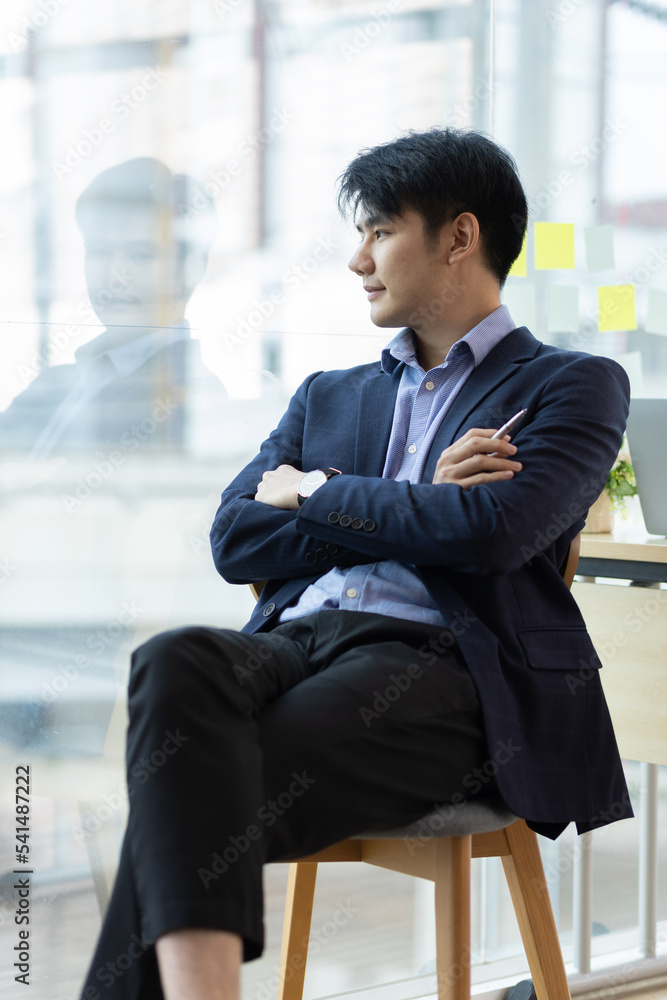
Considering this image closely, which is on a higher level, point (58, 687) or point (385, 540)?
point (385, 540)

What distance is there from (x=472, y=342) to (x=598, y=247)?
1019mm

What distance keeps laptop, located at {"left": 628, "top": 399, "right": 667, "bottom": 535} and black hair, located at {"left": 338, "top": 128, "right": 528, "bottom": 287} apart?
1.58 ft

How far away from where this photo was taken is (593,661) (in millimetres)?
1319

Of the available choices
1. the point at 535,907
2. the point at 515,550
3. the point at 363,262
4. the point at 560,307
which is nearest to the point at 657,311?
the point at 560,307

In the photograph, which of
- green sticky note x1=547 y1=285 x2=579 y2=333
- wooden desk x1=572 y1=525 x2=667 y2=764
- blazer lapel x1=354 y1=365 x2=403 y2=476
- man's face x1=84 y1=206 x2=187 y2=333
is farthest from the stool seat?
green sticky note x1=547 y1=285 x2=579 y2=333

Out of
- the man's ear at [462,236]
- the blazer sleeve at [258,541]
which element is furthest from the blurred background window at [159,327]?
the man's ear at [462,236]

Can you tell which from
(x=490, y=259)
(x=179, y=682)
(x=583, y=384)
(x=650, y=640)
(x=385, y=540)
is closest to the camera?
(x=179, y=682)

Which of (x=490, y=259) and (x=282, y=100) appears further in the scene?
(x=282, y=100)

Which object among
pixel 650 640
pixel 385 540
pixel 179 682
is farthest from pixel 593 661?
pixel 179 682

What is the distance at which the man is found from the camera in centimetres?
95

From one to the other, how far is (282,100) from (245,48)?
0.11 m

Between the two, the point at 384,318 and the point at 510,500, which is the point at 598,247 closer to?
the point at 384,318

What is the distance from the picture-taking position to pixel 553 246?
2.26m

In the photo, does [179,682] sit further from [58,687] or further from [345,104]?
[345,104]
